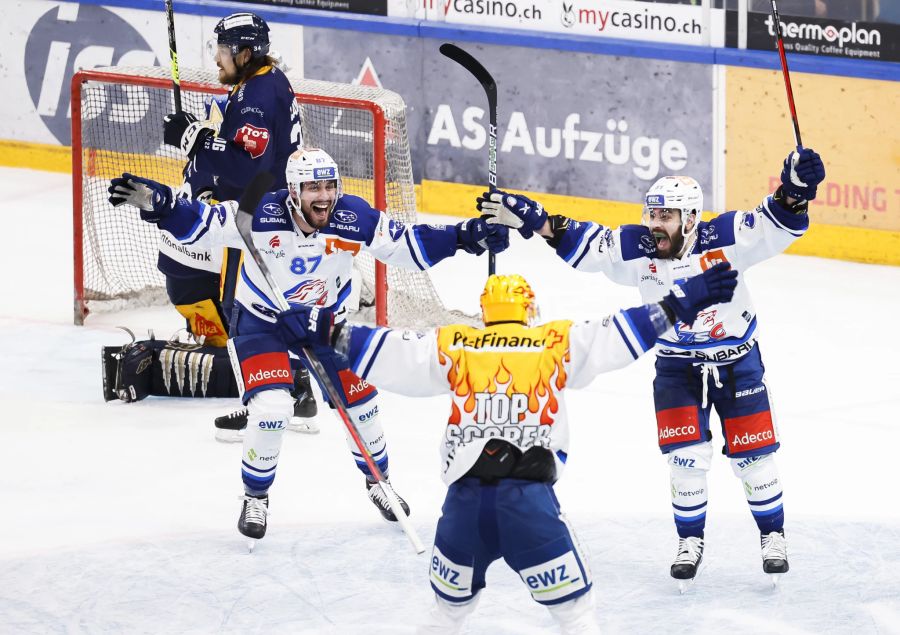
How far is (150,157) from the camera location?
11.1 m

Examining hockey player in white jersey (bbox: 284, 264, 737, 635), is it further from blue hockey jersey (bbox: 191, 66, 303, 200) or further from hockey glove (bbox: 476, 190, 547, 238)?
blue hockey jersey (bbox: 191, 66, 303, 200)

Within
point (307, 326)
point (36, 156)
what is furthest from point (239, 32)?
point (36, 156)

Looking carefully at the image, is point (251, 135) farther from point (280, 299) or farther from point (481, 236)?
point (280, 299)

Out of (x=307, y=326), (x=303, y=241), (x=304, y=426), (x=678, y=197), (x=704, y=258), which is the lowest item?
(x=304, y=426)

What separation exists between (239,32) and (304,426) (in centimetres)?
A: 187

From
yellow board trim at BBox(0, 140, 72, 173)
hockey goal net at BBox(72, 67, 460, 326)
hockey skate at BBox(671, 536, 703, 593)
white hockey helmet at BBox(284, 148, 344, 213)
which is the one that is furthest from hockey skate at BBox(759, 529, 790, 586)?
yellow board trim at BBox(0, 140, 72, 173)

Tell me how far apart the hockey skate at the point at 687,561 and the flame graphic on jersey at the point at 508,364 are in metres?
1.52

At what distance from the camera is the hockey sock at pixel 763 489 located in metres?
6.31

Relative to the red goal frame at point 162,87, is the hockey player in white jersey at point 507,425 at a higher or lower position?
lower

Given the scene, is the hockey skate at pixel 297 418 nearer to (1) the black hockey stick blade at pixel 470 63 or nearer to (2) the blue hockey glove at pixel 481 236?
(2) the blue hockey glove at pixel 481 236

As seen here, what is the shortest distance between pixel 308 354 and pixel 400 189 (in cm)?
396

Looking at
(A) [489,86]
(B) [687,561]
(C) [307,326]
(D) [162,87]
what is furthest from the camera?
(D) [162,87]

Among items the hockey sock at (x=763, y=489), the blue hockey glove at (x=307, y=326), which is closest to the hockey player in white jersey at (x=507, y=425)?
the blue hockey glove at (x=307, y=326)

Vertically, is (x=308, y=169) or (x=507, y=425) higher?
(x=308, y=169)
